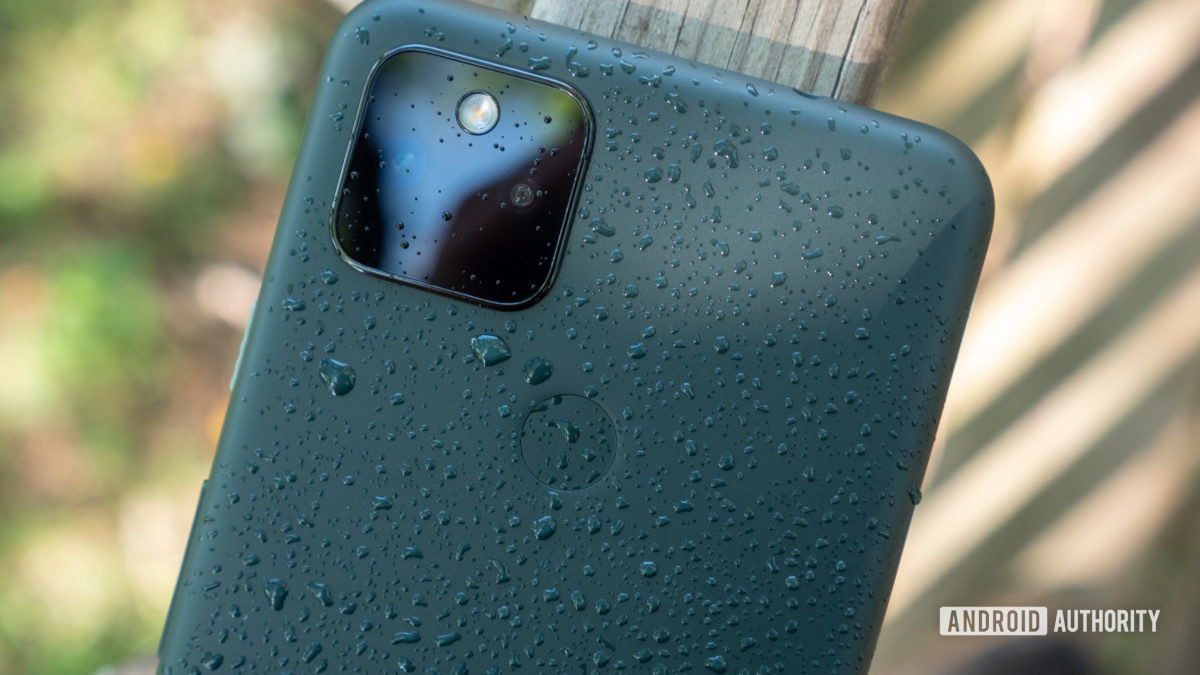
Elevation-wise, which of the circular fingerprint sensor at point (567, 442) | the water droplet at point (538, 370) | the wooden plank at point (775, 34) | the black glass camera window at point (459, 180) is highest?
the wooden plank at point (775, 34)

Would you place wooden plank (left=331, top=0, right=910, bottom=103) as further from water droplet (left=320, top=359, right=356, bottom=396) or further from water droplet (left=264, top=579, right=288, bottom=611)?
water droplet (left=264, top=579, right=288, bottom=611)

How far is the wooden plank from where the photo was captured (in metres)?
0.60

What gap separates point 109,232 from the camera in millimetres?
1492

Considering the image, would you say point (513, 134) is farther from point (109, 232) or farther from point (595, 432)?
point (109, 232)

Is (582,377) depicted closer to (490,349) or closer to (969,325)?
(490,349)

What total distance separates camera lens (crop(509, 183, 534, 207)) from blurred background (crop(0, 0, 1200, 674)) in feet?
2.70

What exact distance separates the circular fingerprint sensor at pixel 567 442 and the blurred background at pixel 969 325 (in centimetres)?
87

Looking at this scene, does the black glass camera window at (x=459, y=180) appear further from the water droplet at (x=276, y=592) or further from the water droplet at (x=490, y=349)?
the water droplet at (x=276, y=592)

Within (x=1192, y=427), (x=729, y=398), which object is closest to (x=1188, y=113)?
(x=1192, y=427)

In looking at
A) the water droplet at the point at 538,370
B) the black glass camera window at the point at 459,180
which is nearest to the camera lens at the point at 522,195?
the black glass camera window at the point at 459,180

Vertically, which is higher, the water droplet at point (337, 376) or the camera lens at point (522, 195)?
the camera lens at point (522, 195)

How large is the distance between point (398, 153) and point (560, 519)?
0.88 feet

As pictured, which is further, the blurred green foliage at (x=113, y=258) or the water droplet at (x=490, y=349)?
the blurred green foliage at (x=113, y=258)

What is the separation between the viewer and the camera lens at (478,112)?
0.55m
